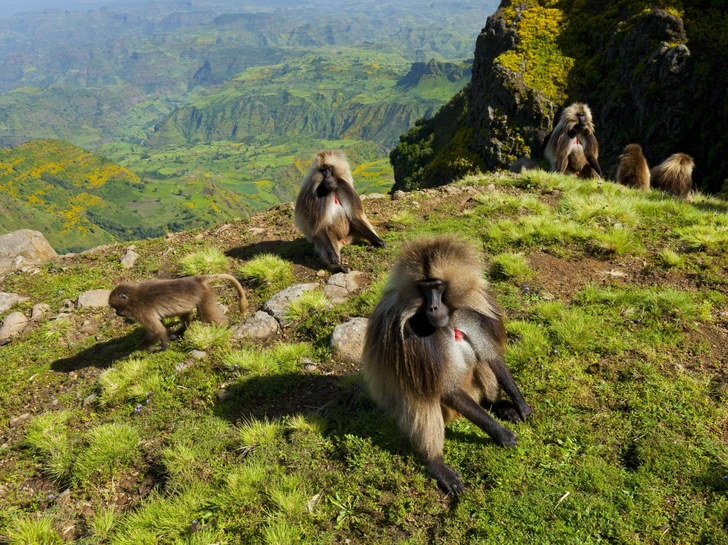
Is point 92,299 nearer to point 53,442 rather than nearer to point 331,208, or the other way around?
point 53,442

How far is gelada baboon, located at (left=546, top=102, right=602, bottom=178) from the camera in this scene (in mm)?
11883

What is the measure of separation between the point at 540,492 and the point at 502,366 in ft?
3.76

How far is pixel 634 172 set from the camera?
11.1 m

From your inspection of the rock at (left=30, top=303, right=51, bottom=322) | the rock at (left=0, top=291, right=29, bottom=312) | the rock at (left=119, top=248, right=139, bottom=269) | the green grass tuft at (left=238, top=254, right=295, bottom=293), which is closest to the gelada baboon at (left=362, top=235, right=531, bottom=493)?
the green grass tuft at (left=238, top=254, right=295, bottom=293)

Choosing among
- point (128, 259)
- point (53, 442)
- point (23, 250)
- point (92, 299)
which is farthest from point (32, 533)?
point (23, 250)

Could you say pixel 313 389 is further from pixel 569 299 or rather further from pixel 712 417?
pixel 712 417

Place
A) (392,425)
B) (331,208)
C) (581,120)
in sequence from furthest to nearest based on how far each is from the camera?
(581,120)
(331,208)
(392,425)

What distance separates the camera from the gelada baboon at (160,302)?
22.1 ft

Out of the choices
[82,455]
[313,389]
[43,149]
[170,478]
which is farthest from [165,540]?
[43,149]

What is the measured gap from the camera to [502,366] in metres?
4.35

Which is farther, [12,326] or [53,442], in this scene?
[12,326]

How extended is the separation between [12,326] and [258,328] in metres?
5.11

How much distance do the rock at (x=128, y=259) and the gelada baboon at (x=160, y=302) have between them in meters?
3.20

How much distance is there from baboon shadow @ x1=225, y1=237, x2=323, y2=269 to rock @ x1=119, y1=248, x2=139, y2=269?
7.31ft
